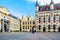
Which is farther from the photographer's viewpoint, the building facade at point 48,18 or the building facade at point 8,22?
the building facade at point 48,18

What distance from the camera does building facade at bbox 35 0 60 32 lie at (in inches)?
664

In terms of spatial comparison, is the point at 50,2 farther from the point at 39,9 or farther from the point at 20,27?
the point at 20,27

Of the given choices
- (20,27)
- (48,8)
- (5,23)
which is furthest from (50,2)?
(5,23)

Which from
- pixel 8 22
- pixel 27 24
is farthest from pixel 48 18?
pixel 8 22

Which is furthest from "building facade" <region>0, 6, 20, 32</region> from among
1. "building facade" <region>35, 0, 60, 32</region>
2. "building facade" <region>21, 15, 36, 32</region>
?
"building facade" <region>35, 0, 60, 32</region>

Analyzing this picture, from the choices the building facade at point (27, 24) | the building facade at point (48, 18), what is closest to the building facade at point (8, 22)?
the building facade at point (27, 24)

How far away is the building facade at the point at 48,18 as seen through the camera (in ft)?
55.4

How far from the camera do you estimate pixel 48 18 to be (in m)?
17.9

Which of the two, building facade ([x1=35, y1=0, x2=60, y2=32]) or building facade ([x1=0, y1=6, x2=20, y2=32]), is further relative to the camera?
building facade ([x1=35, y1=0, x2=60, y2=32])

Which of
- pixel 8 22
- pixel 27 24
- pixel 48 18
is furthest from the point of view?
pixel 48 18

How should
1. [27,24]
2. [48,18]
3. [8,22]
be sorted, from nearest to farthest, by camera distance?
[8,22], [27,24], [48,18]

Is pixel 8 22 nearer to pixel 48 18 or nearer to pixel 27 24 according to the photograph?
pixel 27 24

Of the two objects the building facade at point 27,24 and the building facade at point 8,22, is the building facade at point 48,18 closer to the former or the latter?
the building facade at point 27,24

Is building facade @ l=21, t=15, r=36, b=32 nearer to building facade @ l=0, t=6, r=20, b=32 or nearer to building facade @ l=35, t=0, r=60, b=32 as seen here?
building facade @ l=0, t=6, r=20, b=32
